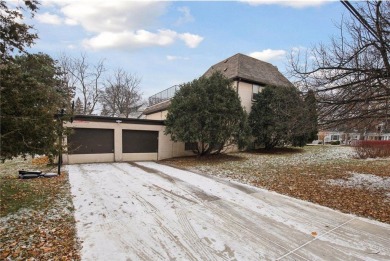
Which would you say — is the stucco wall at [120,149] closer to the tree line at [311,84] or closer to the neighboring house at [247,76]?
the neighboring house at [247,76]

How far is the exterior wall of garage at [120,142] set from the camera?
1339cm

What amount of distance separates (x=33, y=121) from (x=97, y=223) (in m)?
2.79

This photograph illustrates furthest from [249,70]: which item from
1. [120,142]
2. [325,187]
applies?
[325,187]

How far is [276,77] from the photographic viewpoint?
22.4 metres

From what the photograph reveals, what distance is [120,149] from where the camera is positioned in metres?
14.7

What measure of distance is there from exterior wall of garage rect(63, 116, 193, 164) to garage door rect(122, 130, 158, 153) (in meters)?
0.21

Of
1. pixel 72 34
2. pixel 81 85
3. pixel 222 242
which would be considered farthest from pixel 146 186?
pixel 81 85

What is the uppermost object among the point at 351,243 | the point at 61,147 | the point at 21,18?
the point at 21,18

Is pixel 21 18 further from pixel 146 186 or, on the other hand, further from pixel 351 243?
pixel 351 243

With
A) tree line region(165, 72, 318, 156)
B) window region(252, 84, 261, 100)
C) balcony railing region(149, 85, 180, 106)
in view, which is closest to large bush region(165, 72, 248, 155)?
tree line region(165, 72, 318, 156)

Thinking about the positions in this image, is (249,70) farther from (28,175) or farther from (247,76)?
(28,175)

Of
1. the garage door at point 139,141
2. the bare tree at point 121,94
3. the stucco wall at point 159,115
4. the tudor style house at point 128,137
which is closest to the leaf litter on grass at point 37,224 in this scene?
the tudor style house at point 128,137

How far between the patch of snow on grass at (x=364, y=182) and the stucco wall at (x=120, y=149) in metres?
10.6

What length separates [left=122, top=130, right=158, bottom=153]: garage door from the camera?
49.3 feet
